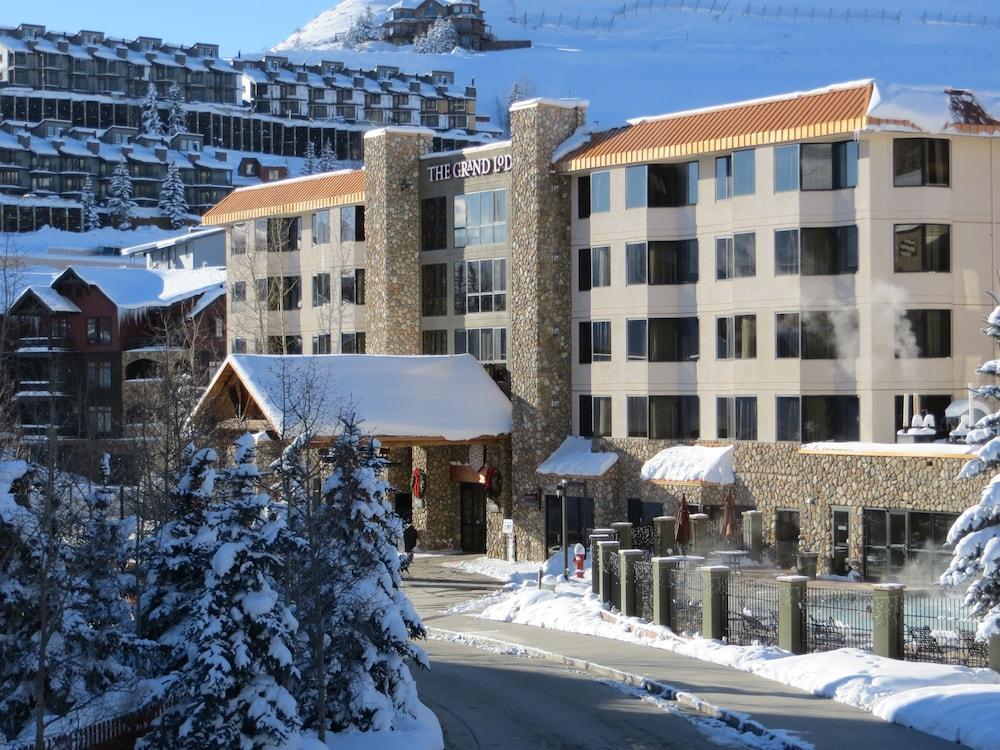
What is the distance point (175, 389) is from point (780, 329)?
57.7 feet

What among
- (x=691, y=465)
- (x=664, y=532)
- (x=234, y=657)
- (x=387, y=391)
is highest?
(x=387, y=391)

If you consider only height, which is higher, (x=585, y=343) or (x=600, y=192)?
(x=600, y=192)

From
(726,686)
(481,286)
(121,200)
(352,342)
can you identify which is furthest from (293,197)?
(121,200)

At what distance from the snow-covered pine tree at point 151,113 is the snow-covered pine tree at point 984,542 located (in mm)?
146857

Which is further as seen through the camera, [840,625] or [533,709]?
[840,625]

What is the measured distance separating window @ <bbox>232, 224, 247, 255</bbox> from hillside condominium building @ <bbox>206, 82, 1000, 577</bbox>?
1079 centimetres

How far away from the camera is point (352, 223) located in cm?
5969

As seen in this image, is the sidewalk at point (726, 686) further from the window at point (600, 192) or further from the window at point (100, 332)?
the window at point (100, 332)

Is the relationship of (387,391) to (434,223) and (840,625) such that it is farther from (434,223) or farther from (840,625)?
(840,625)

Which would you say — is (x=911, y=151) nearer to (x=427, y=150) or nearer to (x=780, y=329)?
(x=780, y=329)

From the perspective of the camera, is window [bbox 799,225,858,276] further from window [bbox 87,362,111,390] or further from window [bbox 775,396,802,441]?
window [bbox 87,362,111,390]

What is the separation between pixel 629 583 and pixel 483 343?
21342 mm

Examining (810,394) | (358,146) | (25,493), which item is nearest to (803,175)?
(810,394)

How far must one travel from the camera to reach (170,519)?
23.2 m
